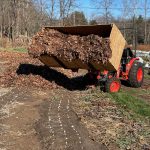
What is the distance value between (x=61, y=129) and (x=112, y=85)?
→ 4807 mm

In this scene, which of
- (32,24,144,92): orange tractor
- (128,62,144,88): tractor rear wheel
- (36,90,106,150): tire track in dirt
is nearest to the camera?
(36,90,106,150): tire track in dirt

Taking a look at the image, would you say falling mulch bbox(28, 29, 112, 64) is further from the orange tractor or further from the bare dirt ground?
the bare dirt ground

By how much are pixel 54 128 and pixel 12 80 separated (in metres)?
6.01

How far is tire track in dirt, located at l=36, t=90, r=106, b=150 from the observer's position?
682 centimetres

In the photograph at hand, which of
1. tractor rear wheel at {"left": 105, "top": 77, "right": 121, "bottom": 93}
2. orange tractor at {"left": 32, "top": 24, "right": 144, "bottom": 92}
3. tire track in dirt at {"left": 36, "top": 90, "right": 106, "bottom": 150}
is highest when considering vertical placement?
orange tractor at {"left": 32, "top": 24, "right": 144, "bottom": 92}

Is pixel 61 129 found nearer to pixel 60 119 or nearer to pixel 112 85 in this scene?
pixel 60 119

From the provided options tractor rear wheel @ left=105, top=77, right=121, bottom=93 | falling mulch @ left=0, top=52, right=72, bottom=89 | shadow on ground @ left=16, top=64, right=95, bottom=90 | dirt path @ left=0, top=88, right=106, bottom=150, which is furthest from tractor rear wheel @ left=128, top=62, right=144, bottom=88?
dirt path @ left=0, top=88, right=106, bottom=150

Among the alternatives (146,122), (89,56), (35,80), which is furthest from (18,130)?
(35,80)

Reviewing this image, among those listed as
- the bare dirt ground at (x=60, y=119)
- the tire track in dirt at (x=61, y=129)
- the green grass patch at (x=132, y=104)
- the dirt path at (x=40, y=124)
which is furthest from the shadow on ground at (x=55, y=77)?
the tire track in dirt at (x=61, y=129)

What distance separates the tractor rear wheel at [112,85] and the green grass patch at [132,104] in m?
0.34

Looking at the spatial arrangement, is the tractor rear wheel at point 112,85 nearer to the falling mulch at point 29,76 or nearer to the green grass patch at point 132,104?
the green grass patch at point 132,104

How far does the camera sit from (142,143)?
23.2 ft

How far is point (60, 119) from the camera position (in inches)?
341

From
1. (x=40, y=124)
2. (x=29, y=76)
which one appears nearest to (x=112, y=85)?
(x=29, y=76)
